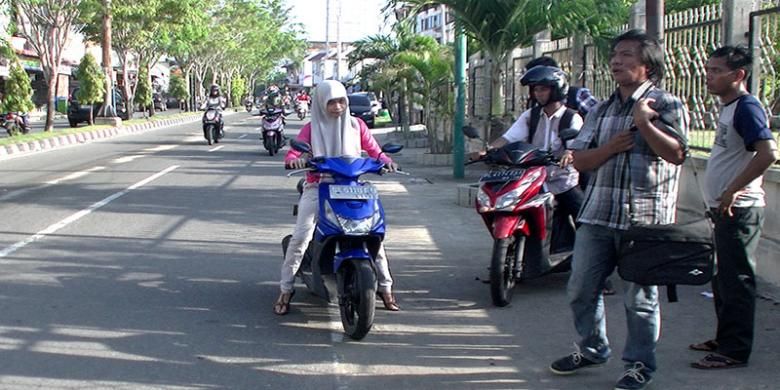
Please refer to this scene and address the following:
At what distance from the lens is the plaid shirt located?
14.0 feet

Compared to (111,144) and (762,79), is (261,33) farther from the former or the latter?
(762,79)

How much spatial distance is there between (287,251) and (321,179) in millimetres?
607

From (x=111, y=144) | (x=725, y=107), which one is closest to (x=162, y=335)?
(x=725, y=107)

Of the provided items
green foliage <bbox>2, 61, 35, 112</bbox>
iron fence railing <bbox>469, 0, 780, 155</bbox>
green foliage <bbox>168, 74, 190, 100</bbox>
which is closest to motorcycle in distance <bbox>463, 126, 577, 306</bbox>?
iron fence railing <bbox>469, 0, 780, 155</bbox>

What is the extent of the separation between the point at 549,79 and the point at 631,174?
8.07ft

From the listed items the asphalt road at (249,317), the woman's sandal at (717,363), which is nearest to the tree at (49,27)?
the asphalt road at (249,317)

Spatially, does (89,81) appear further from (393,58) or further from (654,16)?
(654,16)

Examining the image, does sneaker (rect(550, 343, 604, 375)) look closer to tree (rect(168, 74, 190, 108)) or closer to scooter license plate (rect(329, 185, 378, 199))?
scooter license plate (rect(329, 185, 378, 199))

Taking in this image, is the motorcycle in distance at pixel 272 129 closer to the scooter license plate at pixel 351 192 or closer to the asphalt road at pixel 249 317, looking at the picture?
the asphalt road at pixel 249 317

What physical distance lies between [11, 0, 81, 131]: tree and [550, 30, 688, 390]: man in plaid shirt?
24.1 m

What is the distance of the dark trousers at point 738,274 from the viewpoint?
4.94m

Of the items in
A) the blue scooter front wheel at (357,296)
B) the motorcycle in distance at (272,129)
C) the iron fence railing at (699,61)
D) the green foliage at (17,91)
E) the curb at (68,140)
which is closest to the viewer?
the blue scooter front wheel at (357,296)

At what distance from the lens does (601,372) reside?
496 cm

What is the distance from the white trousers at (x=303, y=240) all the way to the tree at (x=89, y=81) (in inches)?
1098
